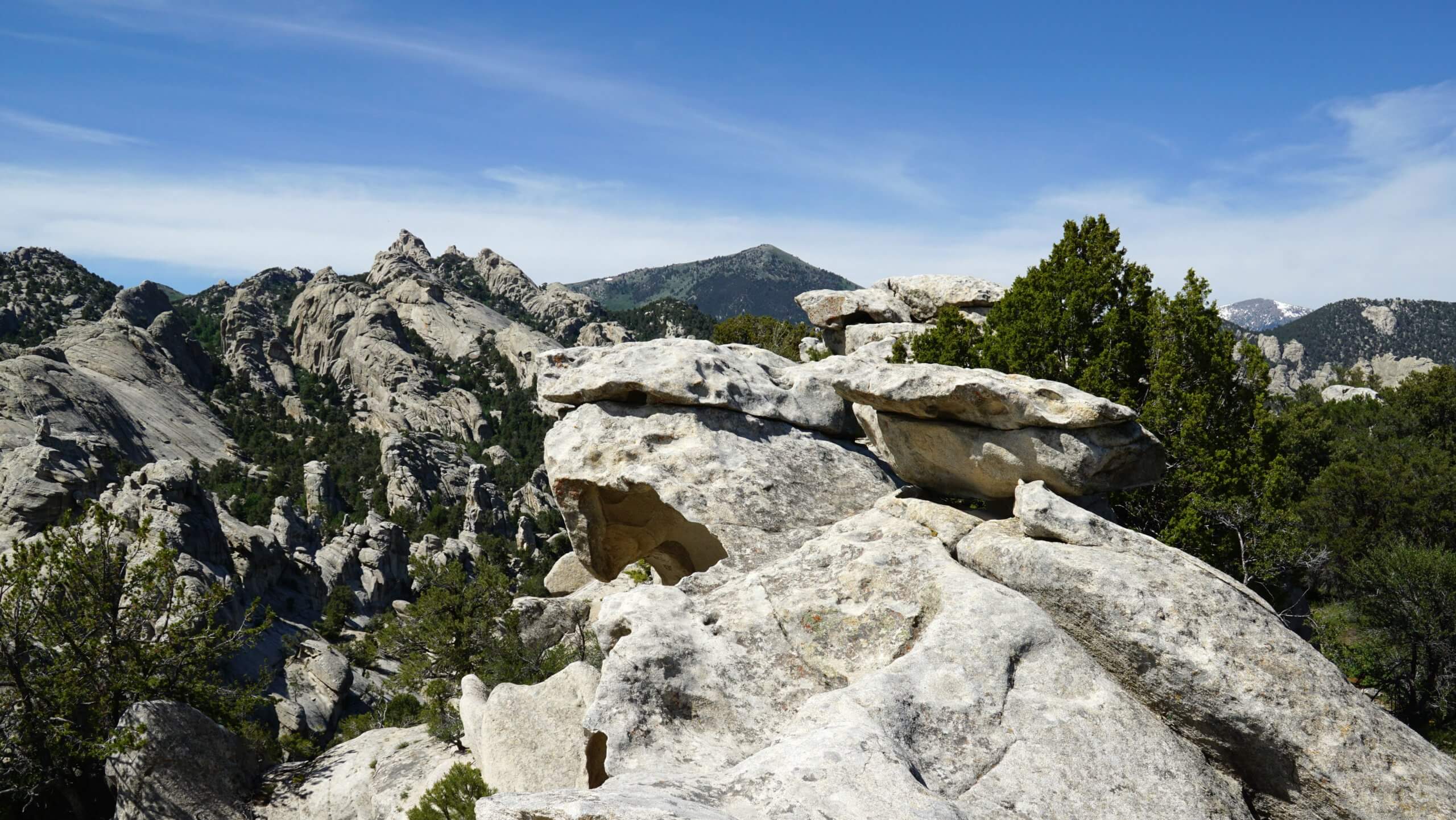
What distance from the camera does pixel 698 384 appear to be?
18547 millimetres

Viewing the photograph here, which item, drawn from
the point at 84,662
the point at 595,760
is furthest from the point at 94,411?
the point at 595,760

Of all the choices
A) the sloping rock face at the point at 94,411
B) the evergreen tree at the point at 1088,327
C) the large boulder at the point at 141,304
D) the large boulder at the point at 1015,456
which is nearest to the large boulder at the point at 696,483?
the large boulder at the point at 1015,456

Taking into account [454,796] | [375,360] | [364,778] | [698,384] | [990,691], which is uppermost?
[698,384]

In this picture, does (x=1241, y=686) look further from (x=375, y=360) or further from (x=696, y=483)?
(x=375, y=360)

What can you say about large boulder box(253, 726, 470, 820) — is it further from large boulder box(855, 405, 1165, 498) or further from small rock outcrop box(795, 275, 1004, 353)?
small rock outcrop box(795, 275, 1004, 353)

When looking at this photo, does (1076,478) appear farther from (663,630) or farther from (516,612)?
(516,612)

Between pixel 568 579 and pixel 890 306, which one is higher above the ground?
pixel 890 306

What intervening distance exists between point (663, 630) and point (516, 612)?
17.9m

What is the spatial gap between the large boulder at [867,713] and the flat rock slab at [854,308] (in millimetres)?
26162

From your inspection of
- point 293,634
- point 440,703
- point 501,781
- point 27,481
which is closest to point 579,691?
point 501,781

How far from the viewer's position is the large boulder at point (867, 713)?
7.46 meters

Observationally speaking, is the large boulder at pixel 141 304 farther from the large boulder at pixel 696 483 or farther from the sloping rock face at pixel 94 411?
the large boulder at pixel 696 483

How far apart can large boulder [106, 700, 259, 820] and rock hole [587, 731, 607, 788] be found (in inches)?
550

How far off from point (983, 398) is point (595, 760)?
365 inches
